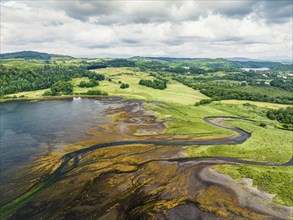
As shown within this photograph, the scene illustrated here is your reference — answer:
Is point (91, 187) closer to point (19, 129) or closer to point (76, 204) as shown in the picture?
point (76, 204)

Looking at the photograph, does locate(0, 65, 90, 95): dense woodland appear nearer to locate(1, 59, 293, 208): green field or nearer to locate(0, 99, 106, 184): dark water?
locate(1, 59, 293, 208): green field

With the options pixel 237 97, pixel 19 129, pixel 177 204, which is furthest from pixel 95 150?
pixel 237 97

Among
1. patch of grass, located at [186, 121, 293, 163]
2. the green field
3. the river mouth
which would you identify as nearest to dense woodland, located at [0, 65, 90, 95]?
the green field

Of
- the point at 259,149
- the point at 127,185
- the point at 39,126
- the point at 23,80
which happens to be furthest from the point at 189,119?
the point at 23,80

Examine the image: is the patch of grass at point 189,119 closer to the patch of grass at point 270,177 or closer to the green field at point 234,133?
the green field at point 234,133

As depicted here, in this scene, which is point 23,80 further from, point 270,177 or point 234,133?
point 270,177
